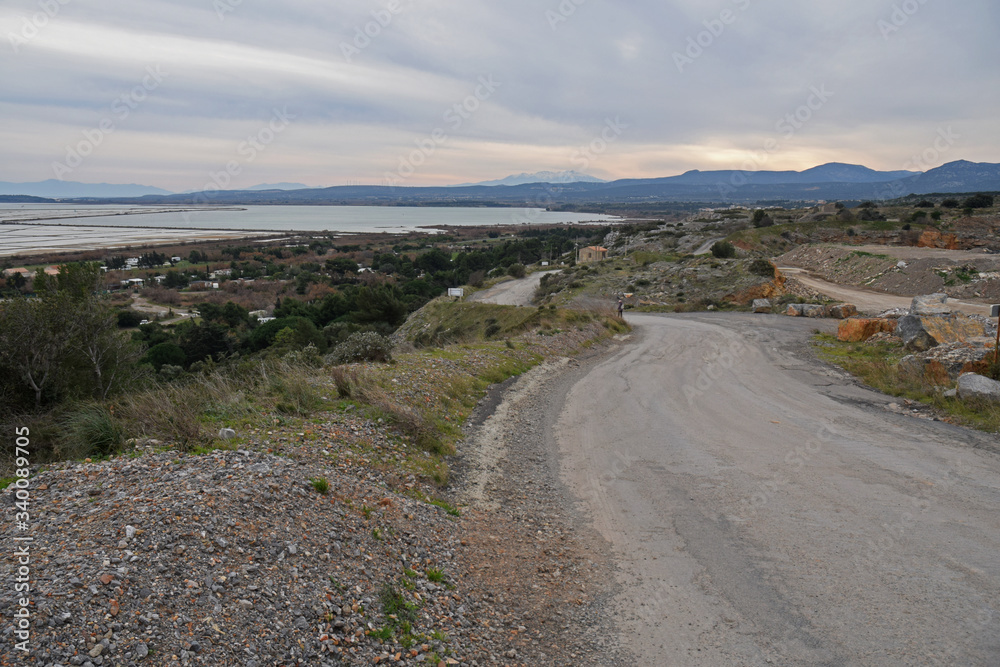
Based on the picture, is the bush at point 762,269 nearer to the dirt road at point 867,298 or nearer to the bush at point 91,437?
the dirt road at point 867,298

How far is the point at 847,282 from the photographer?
1534 inches

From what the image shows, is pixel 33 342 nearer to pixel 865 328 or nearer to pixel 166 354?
pixel 865 328

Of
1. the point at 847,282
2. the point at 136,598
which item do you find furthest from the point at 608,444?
the point at 847,282

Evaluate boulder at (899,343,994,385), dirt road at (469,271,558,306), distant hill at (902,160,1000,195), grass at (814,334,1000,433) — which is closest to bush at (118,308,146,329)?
dirt road at (469,271,558,306)

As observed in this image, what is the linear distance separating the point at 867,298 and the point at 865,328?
51.1 ft

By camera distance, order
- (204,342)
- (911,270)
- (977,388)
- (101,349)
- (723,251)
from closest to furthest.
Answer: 1. (977,388)
2. (101,349)
3. (911,270)
4. (204,342)
5. (723,251)

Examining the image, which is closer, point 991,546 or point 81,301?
point 991,546

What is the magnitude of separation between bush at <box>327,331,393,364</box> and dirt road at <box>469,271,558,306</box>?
28252 mm

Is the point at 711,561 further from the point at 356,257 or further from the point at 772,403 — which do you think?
the point at 356,257

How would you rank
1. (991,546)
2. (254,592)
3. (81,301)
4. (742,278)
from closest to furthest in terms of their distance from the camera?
(254,592) < (991,546) < (81,301) < (742,278)

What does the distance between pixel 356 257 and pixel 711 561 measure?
112m

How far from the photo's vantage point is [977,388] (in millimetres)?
11258

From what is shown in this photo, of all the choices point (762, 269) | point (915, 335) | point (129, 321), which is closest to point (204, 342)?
point (129, 321)

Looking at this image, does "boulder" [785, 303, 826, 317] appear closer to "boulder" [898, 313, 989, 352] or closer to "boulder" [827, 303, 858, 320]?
"boulder" [827, 303, 858, 320]
